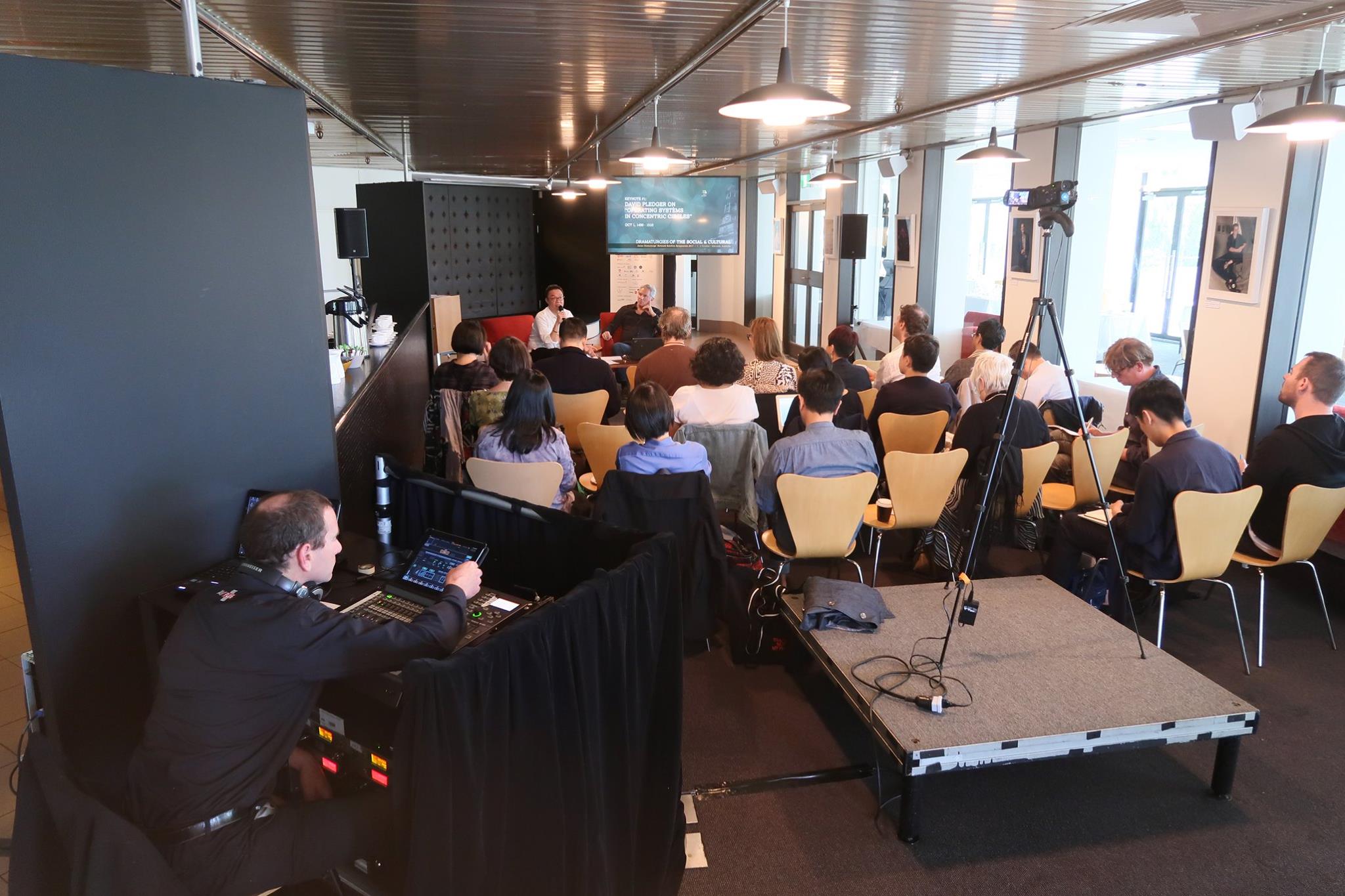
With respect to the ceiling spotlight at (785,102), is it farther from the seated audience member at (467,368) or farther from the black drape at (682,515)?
the seated audience member at (467,368)

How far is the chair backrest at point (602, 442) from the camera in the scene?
15.2ft

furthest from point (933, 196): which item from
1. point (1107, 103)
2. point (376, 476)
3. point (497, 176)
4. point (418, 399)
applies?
point (376, 476)

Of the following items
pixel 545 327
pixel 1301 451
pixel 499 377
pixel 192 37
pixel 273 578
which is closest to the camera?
Result: pixel 273 578

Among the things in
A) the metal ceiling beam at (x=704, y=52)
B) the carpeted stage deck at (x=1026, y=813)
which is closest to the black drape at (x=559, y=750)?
the carpeted stage deck at (x=1026, y=813)

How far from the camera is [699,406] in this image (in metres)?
4.72

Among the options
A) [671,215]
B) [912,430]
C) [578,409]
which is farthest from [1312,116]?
[671,215]

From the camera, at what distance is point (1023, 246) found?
8328 mm

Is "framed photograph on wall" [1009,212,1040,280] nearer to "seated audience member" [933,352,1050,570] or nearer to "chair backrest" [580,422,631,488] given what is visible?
"seated audience member" [933,352,1050,570]

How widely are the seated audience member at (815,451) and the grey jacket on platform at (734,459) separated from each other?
343 millimetres

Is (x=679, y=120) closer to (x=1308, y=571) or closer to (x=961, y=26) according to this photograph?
(x=961, y=26)

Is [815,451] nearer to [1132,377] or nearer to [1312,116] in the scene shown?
[1132,377]

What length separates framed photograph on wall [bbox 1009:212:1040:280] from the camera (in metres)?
8.12

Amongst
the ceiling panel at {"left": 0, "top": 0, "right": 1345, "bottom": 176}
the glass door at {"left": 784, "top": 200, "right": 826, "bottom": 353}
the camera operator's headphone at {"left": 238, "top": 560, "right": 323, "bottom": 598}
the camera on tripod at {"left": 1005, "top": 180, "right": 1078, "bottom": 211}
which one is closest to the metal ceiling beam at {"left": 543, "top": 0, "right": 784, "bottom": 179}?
the ceiling panel at {"left": 0, "top": 0, "right": 1345, "bottom": 176}

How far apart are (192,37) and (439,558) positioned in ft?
5.93
